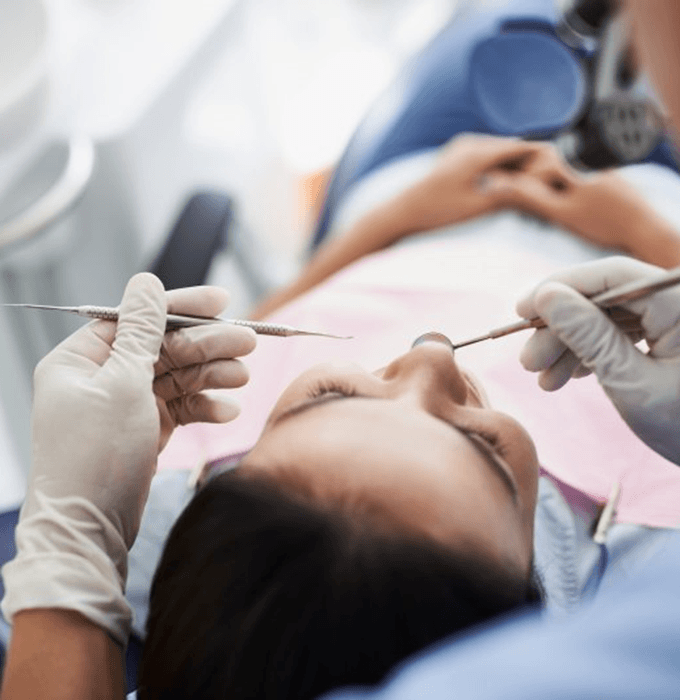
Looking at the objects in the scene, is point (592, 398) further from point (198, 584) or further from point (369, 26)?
point (369, 26)

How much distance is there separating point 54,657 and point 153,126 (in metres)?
0.73

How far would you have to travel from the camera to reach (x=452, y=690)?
19.1 inches

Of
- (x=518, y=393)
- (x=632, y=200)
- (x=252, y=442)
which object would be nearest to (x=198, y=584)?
(x=252, y=442)

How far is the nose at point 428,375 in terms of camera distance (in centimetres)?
65

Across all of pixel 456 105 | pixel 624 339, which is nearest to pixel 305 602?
pixel 624 339

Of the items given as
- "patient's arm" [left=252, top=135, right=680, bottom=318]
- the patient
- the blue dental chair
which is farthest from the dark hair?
"patient's arm" [left=252, top=135, right=680, bottom=318]

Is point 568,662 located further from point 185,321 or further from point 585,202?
point 585,202

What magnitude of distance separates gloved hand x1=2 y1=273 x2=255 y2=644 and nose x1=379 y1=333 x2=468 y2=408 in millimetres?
116

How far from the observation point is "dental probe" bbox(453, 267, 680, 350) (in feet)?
2.09

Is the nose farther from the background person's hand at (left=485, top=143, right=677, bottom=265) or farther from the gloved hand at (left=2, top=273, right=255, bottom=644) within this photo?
the background person's hand at (left=485, top=143, right=677, bottom=265)

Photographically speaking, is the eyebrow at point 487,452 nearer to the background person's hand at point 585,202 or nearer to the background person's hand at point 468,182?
the background person's hand at point 585,202

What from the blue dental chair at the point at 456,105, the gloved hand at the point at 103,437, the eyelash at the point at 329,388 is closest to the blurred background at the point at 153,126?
the blue dental chair at the point at 456,105

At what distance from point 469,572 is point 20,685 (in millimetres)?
304

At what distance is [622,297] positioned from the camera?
660mm
